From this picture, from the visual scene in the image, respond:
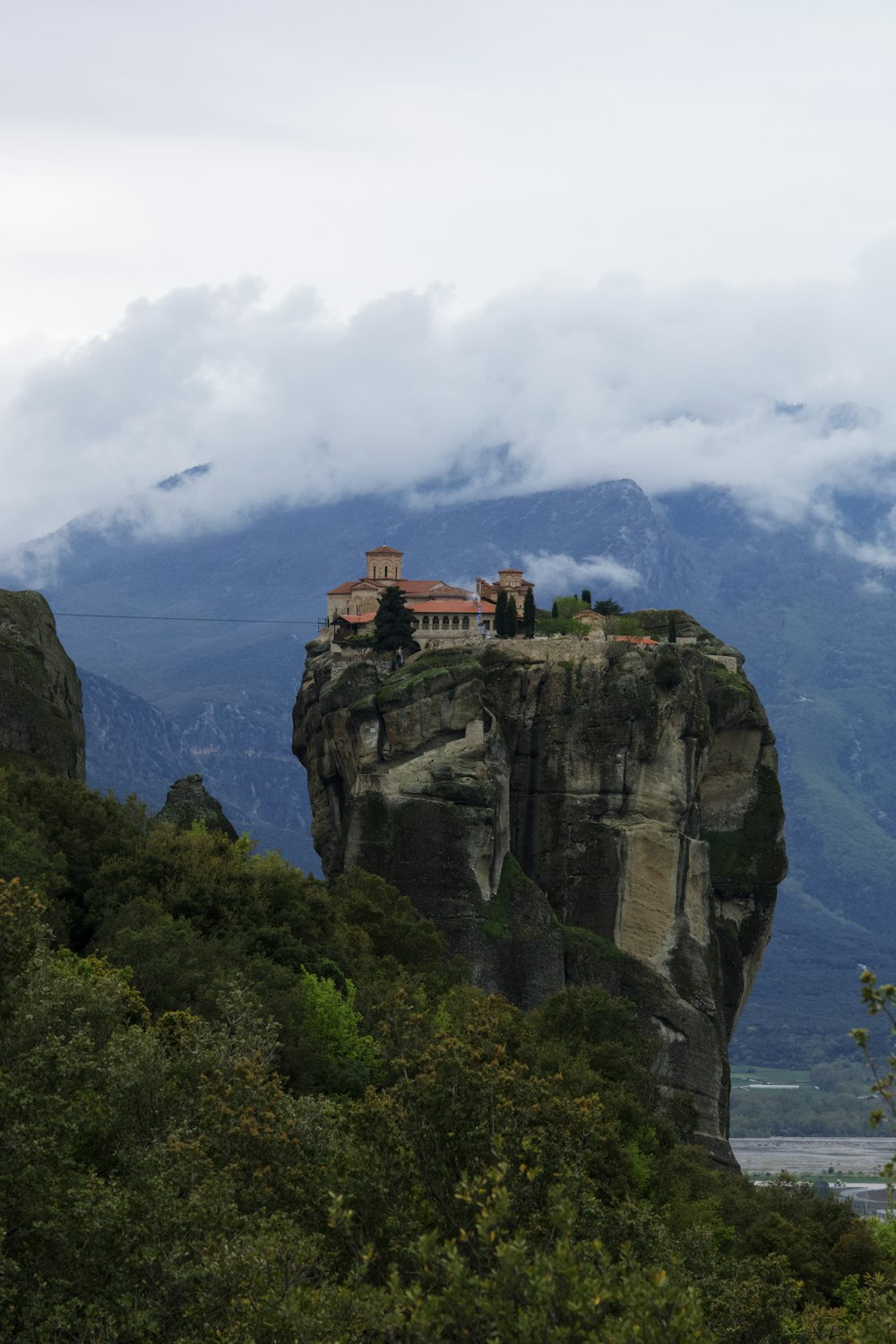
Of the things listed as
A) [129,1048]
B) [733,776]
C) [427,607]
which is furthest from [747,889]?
[129,1048]

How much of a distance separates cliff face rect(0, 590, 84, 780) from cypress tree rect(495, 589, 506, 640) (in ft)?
113

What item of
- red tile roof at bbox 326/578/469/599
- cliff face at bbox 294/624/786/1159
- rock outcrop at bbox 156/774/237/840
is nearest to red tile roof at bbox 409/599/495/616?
red tile roof at bbox 326/578/469/599

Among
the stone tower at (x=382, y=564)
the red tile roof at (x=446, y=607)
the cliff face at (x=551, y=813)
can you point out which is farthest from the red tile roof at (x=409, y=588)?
the cliff face at (x=551, y=813)

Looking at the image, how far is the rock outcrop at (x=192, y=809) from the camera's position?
11962 centimetres

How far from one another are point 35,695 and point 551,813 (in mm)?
42990

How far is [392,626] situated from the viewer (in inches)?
5778

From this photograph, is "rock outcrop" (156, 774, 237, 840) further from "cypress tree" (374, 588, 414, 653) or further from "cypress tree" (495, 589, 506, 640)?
"cypress tree" (495, 589, 506, 640)

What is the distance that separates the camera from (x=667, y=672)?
14012cm

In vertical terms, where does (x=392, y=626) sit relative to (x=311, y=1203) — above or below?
above

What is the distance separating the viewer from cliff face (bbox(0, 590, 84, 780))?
107312 millimetres

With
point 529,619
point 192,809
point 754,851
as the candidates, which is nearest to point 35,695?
point 192,809

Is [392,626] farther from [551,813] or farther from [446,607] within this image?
[551,813]

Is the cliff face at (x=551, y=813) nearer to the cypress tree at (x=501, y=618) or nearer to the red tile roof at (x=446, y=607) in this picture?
the cypress tree at (x=501, y=618)

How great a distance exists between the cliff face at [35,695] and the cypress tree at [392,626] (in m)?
28.6
